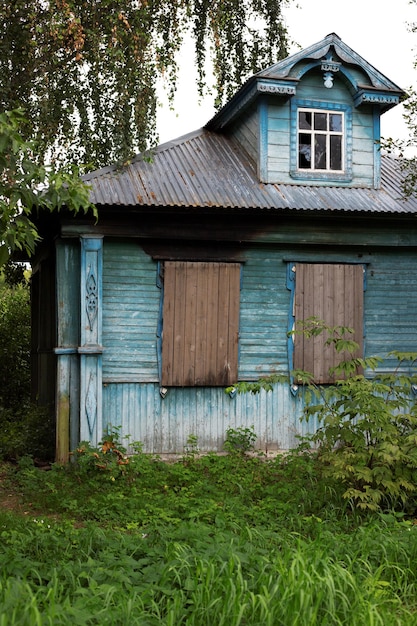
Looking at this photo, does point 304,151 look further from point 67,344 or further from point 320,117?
point 67,344

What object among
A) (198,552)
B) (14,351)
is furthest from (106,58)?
(198,552)

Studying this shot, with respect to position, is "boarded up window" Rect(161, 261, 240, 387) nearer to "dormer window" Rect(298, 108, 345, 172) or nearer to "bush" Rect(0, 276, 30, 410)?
"dormer window" Rect(298, 108, 345, 172)

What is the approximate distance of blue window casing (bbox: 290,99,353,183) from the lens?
10.2 m

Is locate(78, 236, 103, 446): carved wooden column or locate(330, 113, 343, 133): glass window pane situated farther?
locate(330, 113, 343, 133): glass window pane

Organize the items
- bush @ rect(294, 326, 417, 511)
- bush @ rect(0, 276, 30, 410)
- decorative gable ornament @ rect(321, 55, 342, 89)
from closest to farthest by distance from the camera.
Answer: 1. bush @ rect(294, 326, 417, 511)
2. decorative gable ornament @ rect(321, 55, 342, 89)
3. bush @ rect(0, 276, 30, 410)

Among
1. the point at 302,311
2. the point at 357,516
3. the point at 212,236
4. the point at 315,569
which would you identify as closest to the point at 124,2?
the point at 212,236

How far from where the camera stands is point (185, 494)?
24.3ft

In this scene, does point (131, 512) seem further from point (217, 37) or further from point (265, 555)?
point (217, 37)

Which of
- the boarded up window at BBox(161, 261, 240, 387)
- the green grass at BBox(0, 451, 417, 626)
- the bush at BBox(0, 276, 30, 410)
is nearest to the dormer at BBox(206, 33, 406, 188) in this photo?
the boarded up window at BBox(161, 261, 240, 387)

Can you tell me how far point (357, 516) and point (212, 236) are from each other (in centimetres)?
430

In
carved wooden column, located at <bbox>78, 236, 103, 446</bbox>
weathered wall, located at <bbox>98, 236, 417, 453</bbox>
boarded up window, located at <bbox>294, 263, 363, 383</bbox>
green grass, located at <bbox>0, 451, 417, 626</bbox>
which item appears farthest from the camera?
boarded up window, located at <bbox>294, 263, 363, 383</bbox>

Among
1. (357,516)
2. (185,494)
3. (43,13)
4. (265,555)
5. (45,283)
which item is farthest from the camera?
(45,283)

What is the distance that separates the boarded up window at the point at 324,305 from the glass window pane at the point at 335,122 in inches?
86.4

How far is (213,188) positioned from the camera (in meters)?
9.48
